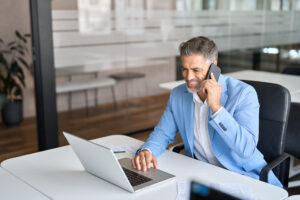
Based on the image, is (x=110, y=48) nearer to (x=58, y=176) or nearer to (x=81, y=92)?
(x=81, y=92)

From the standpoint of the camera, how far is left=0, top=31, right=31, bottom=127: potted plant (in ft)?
12.8

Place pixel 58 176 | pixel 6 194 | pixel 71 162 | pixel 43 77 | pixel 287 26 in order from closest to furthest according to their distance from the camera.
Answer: pixel 6 194
pixel 58 176
pixel 71 162
pixel 43 77
pixel 287 26

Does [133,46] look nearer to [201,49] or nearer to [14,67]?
[14,67]

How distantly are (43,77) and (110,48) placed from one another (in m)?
0.83

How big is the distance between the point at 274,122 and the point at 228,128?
0.48m

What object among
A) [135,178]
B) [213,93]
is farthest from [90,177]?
[213,93]

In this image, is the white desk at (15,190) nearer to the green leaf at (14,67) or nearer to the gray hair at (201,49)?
the gray hair at (201,49)

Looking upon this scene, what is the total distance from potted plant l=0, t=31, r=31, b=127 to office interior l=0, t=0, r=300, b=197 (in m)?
0.04

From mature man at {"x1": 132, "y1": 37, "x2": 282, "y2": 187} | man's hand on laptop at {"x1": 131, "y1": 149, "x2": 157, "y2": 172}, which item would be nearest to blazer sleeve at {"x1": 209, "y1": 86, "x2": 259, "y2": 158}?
mature man at {"x1": 132, "y1": 37, "x2": 282, "y2": 187}

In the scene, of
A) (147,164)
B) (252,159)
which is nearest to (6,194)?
(147,164)

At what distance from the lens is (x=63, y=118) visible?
4.34 metres

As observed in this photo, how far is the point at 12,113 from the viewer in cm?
408

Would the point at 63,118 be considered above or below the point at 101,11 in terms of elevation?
below

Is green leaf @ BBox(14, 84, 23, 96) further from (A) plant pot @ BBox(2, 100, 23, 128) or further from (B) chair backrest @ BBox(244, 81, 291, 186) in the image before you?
(B) chair backrest @ BBox(244, 81, 291, 186)
